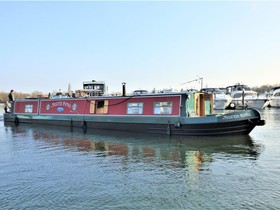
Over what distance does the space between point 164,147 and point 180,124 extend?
9.65 feet

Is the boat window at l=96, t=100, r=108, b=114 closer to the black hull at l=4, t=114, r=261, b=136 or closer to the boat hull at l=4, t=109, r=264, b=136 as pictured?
the boat hull at l=4, t=109, r=264, b=136

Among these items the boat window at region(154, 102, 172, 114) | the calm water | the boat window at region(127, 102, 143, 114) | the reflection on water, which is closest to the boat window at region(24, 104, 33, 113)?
the reflection on water

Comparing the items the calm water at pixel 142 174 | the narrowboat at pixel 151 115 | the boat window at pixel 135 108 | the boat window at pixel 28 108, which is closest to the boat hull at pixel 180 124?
the narrowboat at pixel 151 115

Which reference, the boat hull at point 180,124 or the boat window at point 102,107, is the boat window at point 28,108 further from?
the boat window at point 102,107

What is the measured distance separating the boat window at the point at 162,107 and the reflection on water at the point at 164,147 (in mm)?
1530

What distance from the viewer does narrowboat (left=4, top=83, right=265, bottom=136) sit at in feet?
50.9

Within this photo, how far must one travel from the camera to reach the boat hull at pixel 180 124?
15.4 metres

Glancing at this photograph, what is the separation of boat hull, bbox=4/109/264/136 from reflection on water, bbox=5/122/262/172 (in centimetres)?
44

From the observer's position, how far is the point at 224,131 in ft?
50.8

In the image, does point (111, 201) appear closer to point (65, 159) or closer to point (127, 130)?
point (65, 159)

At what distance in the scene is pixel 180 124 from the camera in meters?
16.0

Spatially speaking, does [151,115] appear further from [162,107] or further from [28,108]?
[28,108]

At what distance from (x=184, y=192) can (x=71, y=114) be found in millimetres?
15662

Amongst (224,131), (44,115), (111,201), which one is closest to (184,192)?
(111,201)
